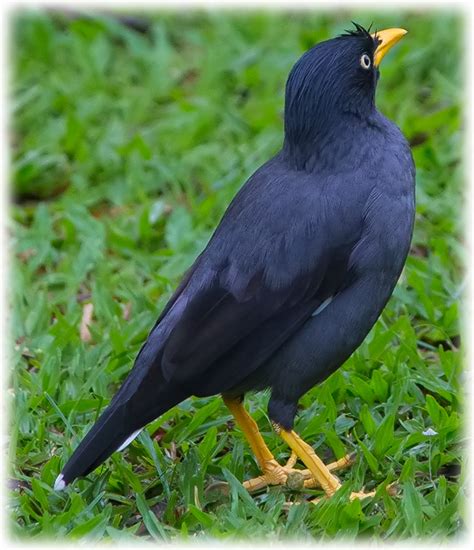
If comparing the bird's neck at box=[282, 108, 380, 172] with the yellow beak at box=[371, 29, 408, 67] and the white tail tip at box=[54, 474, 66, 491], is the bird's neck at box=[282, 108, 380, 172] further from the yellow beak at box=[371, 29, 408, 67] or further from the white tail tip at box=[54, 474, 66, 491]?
the white tail tip at box=[54, 474, 66, 491]

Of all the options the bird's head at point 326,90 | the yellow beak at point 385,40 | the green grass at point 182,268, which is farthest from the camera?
the yellow beak at point 385,40

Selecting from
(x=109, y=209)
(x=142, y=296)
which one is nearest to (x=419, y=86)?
(x=109, y=209)

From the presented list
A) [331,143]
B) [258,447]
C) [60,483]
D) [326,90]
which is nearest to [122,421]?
[60,483]

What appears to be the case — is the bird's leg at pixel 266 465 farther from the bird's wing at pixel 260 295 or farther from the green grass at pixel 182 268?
the bird's wing at pixel 260 295

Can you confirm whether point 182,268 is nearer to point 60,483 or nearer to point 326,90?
point 326,90

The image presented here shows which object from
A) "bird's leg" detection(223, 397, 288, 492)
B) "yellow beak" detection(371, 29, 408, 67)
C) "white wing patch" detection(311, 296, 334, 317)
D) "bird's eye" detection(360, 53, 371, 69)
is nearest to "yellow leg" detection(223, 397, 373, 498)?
"bird's leg" detection(223, 397, 288, 492)

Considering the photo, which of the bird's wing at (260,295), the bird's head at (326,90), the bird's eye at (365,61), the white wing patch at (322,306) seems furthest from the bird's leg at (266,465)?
the bird's eye at (365,61)

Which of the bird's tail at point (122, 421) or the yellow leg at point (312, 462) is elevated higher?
the bird's tail at point (122, 421)
